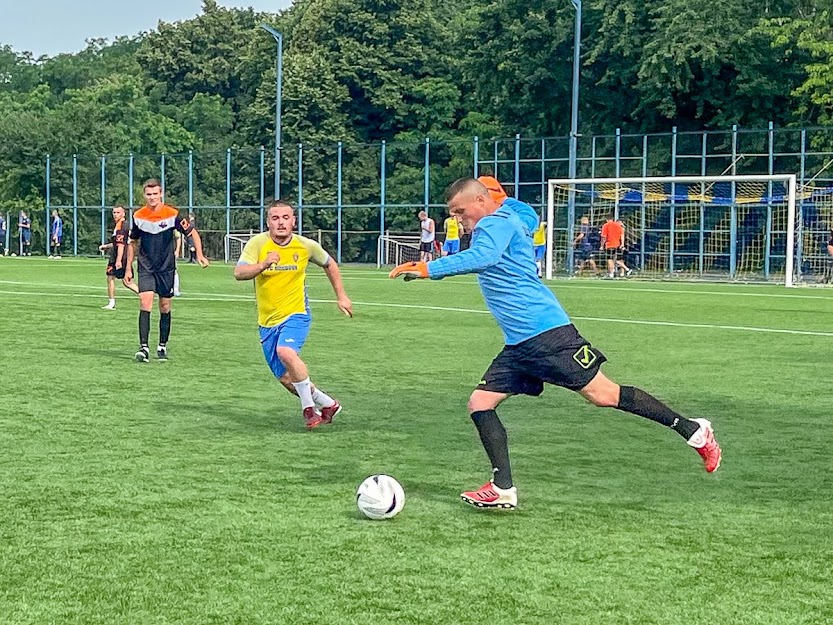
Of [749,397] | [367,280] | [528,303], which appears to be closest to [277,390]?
[749,397]

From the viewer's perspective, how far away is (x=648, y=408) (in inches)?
279

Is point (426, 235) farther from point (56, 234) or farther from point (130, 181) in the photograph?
point (56, 234)

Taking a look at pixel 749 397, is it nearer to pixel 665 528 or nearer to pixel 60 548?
pixel 665 528

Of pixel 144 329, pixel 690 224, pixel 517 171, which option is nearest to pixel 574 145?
pixel 517 171

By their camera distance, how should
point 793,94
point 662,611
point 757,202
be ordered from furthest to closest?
point 793,94, point 757,202, point 662,611

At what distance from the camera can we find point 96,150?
64375mm

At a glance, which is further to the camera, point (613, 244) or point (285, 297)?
point (613, 244)

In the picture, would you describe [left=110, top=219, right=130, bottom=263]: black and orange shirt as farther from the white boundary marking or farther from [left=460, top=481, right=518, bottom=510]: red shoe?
[left=460, top=481, right=518, bottom=510]: red shoe

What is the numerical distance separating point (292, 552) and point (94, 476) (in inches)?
84.3

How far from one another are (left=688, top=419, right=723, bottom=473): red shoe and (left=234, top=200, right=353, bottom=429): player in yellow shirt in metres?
3.29

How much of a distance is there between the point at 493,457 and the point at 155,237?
800 centimetres

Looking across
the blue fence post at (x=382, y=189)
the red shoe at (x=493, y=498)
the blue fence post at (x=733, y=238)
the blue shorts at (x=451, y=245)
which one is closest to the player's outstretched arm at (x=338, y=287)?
the red shoe at (x=493, y=498)

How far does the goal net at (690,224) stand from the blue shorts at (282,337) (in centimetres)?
2687

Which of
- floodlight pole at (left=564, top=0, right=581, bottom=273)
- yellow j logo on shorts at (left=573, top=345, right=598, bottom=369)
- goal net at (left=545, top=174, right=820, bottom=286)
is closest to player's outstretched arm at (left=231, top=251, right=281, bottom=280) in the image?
yellow j logo on shorts at (left=573, top=345, right=598, bottom=369)
